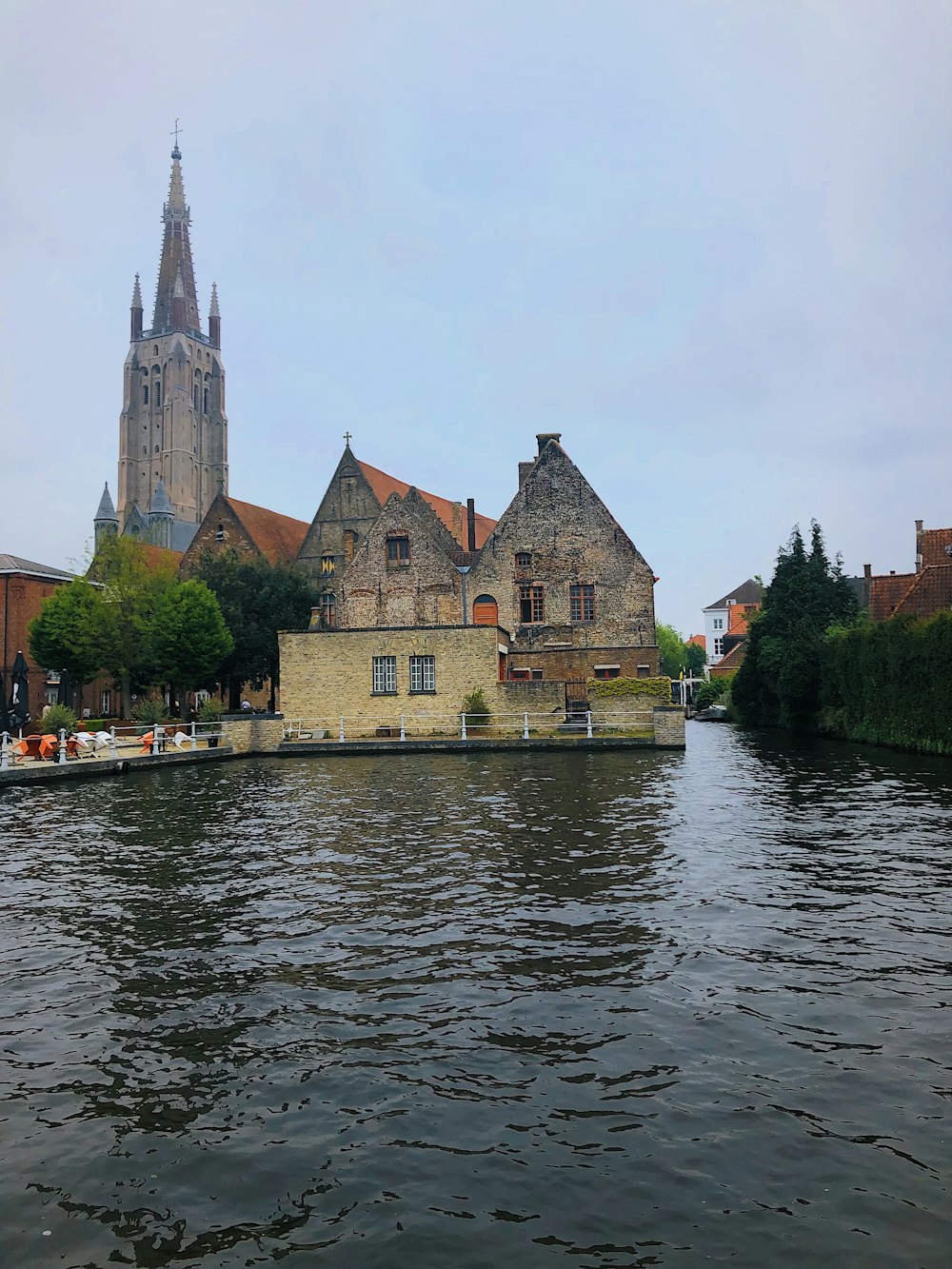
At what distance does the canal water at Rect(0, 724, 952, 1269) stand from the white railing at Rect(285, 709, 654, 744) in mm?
20383

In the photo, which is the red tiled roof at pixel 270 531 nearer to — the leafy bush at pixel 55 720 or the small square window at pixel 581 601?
the small square window at pixel 581 601

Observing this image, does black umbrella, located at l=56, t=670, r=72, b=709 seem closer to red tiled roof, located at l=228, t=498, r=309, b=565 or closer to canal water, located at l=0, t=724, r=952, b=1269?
red tiled roof, located at l=228, t=498, r=309, b=565

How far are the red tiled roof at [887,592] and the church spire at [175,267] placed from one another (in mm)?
97582

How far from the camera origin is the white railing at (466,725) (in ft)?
110

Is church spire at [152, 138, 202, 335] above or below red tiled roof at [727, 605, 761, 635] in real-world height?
above

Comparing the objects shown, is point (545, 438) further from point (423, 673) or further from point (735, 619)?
point (735, 619)

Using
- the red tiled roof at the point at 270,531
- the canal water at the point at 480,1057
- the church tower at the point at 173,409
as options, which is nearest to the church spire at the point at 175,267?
the church tower at the point at 173,409

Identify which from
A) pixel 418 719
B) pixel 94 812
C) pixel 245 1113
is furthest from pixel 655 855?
pixel 418 719

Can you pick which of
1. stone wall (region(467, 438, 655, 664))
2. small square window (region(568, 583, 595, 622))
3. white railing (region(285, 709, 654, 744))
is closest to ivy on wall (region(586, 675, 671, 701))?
white railing (region(285, 709, 654, 744))

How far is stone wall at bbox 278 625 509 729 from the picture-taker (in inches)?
1412

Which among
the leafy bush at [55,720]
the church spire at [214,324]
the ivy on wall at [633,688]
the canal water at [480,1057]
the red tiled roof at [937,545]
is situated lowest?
the canal water at [480,1057]

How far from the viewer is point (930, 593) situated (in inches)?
1489

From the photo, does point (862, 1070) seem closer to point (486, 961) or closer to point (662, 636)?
point (486, 961)

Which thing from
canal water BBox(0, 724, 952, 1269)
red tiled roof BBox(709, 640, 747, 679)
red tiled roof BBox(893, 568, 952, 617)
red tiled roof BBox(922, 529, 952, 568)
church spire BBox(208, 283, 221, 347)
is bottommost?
canal water BBox(0, 724, 952, 1269)
